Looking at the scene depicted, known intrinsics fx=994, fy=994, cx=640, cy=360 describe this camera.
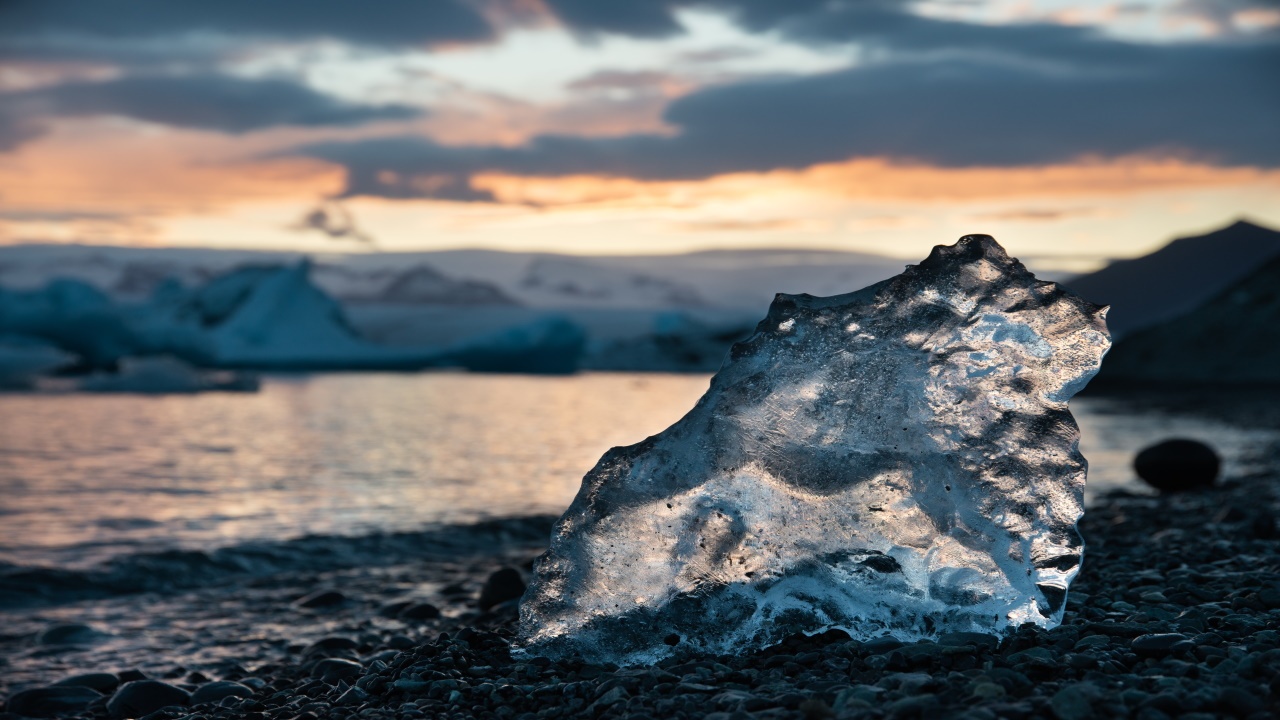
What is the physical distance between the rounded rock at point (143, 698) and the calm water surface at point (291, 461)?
4.08 metres

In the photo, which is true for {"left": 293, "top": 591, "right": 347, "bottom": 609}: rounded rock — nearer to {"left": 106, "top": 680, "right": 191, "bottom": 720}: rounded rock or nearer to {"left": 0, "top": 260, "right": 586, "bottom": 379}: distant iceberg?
{"left": 106, "top": 680, "right": 191, "bottom": 720}: rounded rock

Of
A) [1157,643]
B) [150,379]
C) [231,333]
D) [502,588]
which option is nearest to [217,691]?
[502,588]

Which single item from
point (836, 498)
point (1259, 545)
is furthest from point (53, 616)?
point (1259, 545)

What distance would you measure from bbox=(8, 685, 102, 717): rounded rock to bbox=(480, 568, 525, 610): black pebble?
91.0 inches

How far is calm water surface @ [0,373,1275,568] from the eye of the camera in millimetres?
10219

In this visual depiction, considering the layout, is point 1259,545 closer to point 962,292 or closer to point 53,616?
point 962,292

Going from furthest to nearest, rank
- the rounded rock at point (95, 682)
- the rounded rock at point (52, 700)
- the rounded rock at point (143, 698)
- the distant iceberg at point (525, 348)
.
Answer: the distant iceberg at point (525, 348) < the rounded rock at point (95, 682) < the rounded rock at point (52, 700) < the rounded rock at point (143, 698)

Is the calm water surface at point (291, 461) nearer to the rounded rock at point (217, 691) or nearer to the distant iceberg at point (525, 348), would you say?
the rounded rock at point (217, 691)

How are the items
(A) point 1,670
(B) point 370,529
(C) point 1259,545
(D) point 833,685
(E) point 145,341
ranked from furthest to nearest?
(E) point 145,341 → (B) point 370,529 → (C) point 1259,545 → (A) point 1,670 → (D) point 833,685

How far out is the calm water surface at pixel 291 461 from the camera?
33.5ft

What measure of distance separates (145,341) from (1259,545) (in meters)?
36.7

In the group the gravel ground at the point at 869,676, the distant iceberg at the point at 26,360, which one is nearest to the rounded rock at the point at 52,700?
the gravel ground at the point at 869,676

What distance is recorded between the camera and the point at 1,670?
5.64m

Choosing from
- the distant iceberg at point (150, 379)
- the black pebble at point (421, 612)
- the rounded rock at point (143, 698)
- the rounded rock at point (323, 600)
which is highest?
the rounded rock at point (143, 698)
